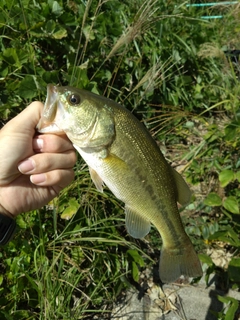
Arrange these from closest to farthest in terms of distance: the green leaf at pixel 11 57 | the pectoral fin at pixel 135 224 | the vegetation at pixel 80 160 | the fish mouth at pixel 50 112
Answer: the fish mouth at pixel 50 112 → the pectoral fin at pixel 135 224 → the vegetation at pixel 80 160 → the green leaf at pixel 11 57

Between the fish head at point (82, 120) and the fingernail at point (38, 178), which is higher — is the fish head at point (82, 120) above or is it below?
above

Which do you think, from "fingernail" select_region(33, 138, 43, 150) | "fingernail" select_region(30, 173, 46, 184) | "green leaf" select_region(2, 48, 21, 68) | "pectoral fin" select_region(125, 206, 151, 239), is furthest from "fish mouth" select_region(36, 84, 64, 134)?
"green leaf" select_region(2, 48, 21, 68)

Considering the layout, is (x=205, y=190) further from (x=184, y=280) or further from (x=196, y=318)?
(x=196, y=318)

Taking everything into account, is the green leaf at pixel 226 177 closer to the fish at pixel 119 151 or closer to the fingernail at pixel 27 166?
the fish at pixel 119 151

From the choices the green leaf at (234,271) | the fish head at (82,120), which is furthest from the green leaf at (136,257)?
the fish head at (82,120)

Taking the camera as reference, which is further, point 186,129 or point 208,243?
point 186,129

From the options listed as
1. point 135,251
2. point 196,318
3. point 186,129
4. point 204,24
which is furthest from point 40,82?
point 204,24

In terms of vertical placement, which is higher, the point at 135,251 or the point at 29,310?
the point at 135,251

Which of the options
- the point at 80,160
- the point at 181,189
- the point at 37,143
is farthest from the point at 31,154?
the point at 80,160
